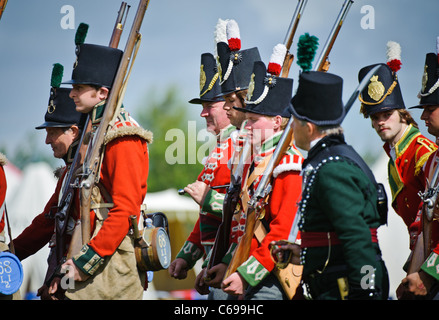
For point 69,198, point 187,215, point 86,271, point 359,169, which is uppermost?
point 359,169

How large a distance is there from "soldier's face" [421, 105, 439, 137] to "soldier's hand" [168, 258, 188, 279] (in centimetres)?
210

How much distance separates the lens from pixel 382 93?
18.4ft

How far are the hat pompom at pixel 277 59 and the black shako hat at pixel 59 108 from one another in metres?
1.65

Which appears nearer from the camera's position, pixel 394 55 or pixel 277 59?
pixel 277 59

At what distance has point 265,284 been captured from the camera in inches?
176

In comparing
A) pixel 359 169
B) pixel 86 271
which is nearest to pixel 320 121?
pixel 359 169

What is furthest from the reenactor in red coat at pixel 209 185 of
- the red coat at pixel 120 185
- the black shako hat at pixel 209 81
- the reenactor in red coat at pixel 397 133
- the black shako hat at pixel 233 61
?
the reenactor in red coat at pixel 397 133

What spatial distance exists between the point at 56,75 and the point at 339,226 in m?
3.10

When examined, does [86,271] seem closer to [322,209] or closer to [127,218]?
[127,218]

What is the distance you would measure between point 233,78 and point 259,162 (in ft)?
3.64

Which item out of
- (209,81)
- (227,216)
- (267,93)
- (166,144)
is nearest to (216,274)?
(227,216)

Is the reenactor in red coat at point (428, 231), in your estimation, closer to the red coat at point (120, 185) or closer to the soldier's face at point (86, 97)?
the red coat at point (120, 185)

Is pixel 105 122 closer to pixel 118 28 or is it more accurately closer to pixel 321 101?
pixel 118 28

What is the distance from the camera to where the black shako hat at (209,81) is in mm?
6139
